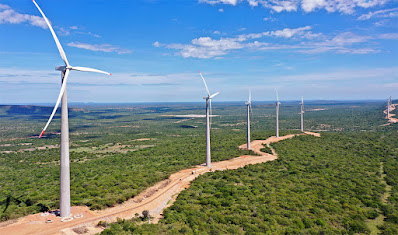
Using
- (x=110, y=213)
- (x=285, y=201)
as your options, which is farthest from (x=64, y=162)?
(x=285, y=201)

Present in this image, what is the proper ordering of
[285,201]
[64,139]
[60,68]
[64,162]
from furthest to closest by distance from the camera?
[285,201] → [60,68] → [64,162] → [64,139]

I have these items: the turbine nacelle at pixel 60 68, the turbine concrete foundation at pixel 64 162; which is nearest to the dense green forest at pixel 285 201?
the turbine concrete foundation at pixel 64 162

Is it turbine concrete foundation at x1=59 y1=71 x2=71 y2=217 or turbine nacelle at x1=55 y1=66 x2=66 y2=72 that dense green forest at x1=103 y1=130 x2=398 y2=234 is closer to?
turbine concrete foundation at x1=59 y1=71 x2=71 y2=217

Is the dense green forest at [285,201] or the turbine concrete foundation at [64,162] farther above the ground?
the turbine concrete foundation at [64,162]

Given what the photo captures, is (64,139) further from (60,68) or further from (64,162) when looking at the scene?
(60,68)

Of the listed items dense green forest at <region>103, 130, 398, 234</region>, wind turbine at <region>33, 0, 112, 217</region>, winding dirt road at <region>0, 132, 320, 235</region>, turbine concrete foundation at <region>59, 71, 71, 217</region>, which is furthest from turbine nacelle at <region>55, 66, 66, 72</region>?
dense green forest at <region>103, 130, 398, 234</region>

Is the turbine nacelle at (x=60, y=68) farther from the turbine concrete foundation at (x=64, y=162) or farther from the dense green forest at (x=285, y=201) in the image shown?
the dense green forest at (x=285, y=201)

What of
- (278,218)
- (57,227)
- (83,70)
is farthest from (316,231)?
(83,70)

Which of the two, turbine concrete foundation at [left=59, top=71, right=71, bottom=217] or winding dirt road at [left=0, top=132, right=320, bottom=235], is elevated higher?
turbine concrete foundation at [left=59, top=71, right=71, bottom=217]

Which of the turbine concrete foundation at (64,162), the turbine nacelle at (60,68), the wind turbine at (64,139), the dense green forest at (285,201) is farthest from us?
the dense green forest at (285,201)

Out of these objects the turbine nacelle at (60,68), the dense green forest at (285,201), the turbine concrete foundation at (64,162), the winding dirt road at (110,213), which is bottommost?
the dense green forest at (285,201)

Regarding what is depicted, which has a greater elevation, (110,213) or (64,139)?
(64,139)

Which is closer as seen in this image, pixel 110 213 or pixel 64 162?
pixel 64 162
